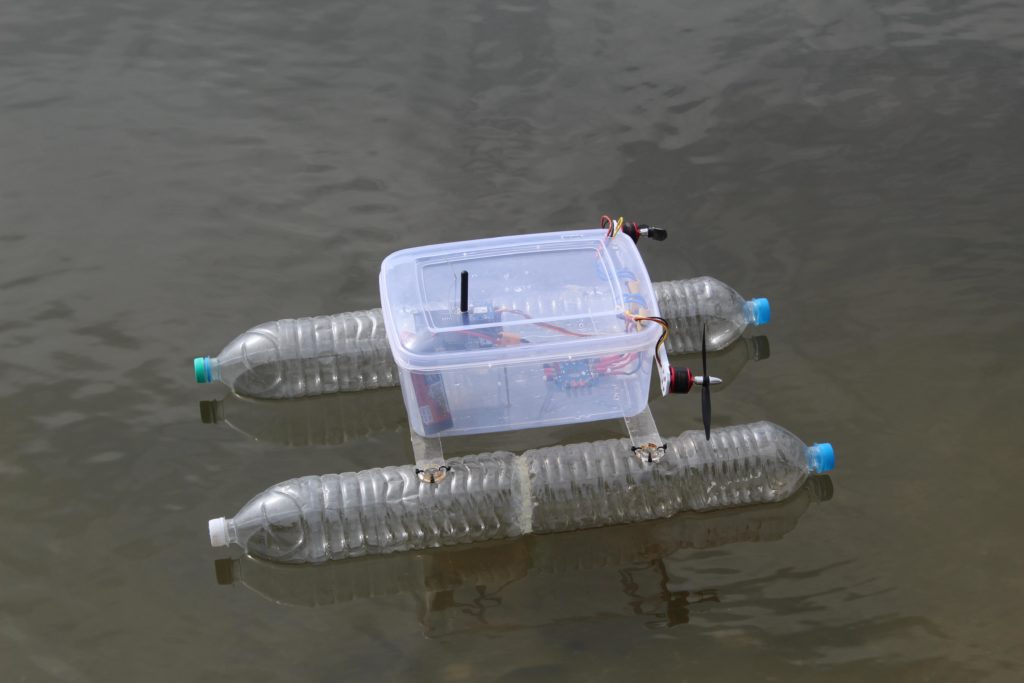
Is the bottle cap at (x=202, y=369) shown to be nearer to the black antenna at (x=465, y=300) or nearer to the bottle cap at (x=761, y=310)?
the black antenna at (x=465, y=300)

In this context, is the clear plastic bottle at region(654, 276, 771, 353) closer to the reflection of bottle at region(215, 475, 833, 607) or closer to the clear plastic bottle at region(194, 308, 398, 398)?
the reflection of bottle at region(215, 475, 833, 607)

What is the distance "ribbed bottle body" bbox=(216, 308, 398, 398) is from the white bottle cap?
662 mm

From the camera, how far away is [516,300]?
134 inches

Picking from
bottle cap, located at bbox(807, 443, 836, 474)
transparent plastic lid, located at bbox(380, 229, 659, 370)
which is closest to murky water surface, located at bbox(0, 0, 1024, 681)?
bottle cap, located at bbox(807, 443, 836, 474)

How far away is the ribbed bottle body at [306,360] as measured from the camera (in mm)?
3697

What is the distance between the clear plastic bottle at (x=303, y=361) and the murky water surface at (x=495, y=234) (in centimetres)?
10

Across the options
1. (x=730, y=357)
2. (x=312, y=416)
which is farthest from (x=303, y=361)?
(x=730, y=357)

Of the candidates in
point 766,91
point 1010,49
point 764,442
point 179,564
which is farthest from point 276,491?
point 1010,49

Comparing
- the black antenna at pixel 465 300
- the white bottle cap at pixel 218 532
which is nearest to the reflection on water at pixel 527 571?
the white bottle cap at pixel 218 532

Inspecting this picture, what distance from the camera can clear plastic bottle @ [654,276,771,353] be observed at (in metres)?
3.87

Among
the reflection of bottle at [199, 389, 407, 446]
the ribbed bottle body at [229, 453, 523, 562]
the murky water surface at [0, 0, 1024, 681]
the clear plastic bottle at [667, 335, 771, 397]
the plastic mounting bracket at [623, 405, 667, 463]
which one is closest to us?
the murky water surface at [0, 0, 1024, 681]

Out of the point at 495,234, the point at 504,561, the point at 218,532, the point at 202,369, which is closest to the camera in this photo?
the point at 218,532

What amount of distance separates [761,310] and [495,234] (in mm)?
1081

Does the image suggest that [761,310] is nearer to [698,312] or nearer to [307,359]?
[698,312]
